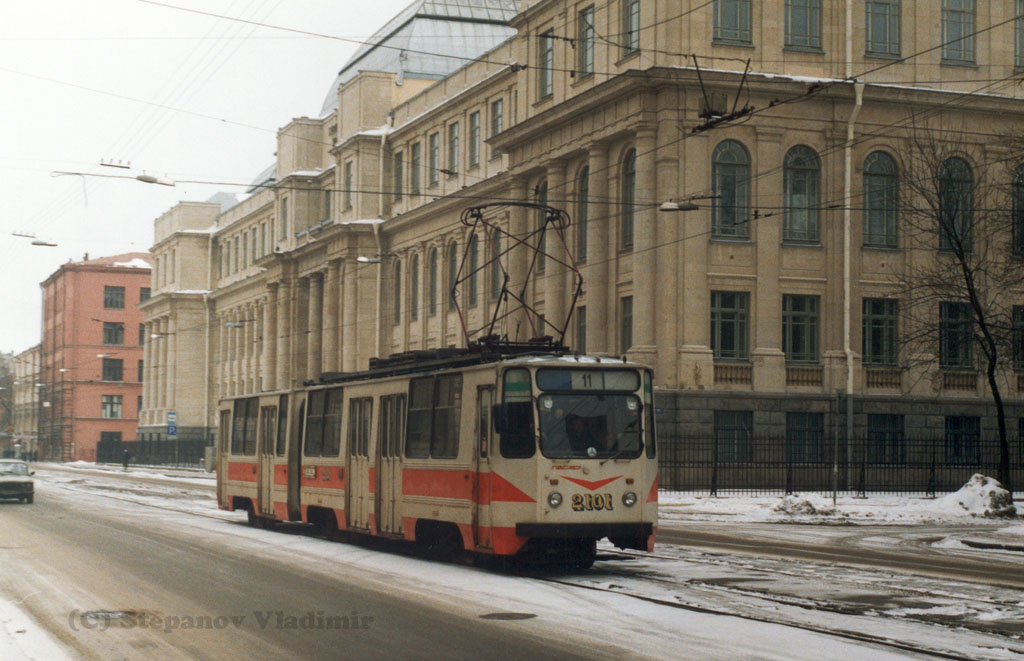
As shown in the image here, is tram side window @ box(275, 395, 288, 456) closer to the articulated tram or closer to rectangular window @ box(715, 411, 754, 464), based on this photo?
the articulated tram

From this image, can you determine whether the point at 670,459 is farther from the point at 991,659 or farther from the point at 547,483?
the point at 991,659

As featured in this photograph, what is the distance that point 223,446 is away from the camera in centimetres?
2988

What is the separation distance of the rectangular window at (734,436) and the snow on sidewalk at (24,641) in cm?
3035

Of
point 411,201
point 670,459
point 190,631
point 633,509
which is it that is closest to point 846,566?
point 633,509

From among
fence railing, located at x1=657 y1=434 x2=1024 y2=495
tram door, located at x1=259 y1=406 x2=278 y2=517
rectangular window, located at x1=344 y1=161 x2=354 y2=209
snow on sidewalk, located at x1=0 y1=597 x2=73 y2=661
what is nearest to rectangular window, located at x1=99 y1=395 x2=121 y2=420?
rectangular window, located at x1=344 y1=161 x2=354 y2=209

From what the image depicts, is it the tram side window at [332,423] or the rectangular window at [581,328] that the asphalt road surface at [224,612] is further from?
the rectangular window at [581,328]

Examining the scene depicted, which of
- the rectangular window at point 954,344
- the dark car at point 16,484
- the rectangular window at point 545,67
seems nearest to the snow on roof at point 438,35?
the rectangular window at point 545,67

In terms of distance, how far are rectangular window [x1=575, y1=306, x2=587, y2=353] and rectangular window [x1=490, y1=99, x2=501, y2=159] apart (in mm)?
10464

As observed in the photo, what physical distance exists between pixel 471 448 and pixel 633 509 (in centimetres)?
232

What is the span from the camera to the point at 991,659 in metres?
10.3

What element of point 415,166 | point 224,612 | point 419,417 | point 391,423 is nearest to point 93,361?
point 415,166

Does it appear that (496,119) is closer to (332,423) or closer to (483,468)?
(332,423)

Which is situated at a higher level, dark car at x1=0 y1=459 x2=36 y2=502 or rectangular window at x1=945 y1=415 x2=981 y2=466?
rectangular window at x1=945 y1=415 x2=981 y2=466

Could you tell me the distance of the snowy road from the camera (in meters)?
10.9
